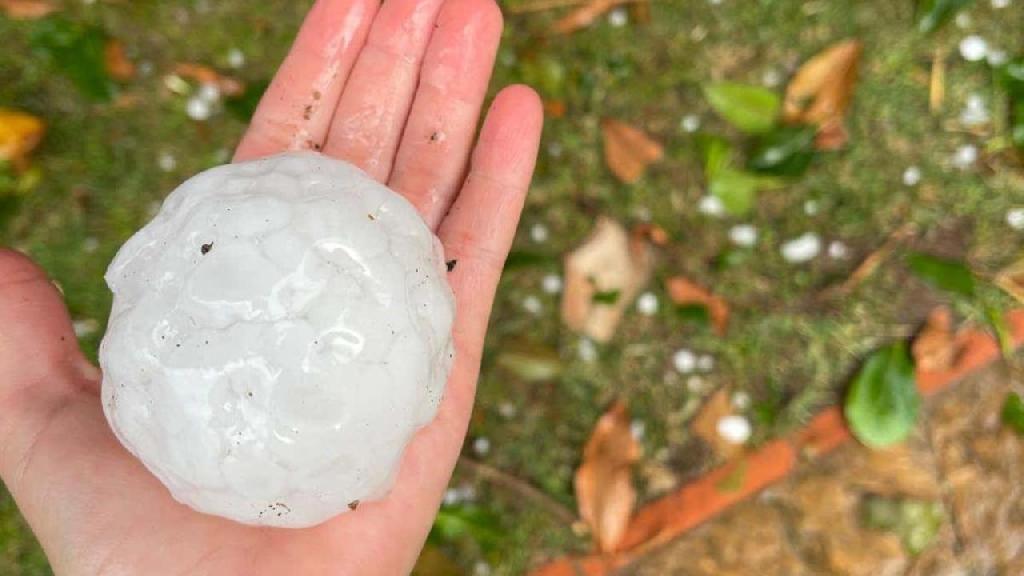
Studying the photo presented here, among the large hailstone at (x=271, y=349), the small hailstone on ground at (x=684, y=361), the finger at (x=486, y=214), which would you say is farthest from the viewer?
the small hailstone on ground at (x=684, y=361)

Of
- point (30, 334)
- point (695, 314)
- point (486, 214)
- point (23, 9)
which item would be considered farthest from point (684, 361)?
point (23, 9)

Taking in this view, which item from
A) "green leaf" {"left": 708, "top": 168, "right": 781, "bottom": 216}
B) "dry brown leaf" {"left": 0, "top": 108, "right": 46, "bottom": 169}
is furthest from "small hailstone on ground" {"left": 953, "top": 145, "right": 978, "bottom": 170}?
"dry brown leaf" {"left": 0, "top": 108, "right": 46, "bottom": 169}

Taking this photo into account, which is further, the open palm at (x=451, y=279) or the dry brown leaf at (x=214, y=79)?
the dry brown leaf at (x=214, y=79)

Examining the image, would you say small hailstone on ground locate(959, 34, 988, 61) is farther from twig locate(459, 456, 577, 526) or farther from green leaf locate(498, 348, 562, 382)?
twig locate(459, 456, 577, 526)

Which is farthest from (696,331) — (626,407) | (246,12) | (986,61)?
(246,12)

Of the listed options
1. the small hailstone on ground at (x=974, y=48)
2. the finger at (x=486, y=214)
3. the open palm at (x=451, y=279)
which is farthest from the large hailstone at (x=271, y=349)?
the small hailstone on ground at (x=974, y=48)

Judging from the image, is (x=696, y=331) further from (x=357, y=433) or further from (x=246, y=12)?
(x=246, y=12)

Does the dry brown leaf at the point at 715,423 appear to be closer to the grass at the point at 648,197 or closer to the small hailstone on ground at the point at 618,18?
the grass at the point at 648,197
